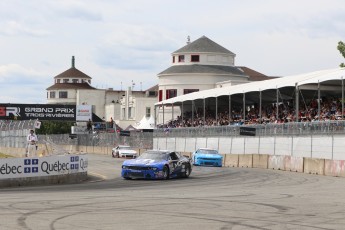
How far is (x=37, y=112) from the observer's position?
92750 millimetres

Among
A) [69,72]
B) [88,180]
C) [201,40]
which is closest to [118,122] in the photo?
[201,40]

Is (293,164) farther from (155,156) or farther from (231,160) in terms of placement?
(155,156)

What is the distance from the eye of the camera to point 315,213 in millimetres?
15891

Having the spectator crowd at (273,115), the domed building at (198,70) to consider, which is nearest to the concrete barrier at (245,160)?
the spectator crowd at (273,115)

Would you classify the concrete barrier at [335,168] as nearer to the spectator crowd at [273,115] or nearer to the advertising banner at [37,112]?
the spectator crowd at [273,115]

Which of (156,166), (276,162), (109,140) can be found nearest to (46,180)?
(156,166)

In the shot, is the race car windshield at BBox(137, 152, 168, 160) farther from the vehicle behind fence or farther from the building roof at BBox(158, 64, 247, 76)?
the building roof at BBox(158, 64, 247, 76)

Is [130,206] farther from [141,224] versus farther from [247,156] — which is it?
[247,156]

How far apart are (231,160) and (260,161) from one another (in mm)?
4411

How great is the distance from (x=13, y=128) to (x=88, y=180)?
28074mm

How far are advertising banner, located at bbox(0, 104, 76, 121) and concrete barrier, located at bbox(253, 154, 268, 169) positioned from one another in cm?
4741

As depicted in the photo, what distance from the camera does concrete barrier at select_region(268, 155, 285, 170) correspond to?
41869mm

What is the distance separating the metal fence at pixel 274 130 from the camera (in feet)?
127

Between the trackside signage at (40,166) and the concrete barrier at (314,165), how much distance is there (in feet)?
38.6
